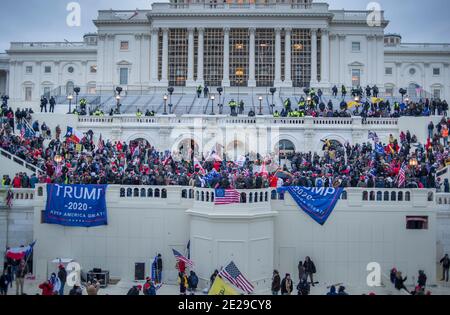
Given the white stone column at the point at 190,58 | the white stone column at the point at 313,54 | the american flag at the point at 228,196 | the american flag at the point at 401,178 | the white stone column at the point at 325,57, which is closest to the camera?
the american flag at the point at 228,196

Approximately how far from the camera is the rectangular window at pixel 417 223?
1069 inches

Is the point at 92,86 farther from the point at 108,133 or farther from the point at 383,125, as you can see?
the point at 383,125

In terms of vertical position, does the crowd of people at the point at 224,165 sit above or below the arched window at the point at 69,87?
below

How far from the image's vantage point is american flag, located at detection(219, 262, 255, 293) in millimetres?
22425

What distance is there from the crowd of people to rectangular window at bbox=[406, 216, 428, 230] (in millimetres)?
1476

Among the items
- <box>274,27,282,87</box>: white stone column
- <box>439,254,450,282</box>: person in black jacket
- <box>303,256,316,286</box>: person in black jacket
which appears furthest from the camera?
<box>274,27,282,87</box>: white stone column

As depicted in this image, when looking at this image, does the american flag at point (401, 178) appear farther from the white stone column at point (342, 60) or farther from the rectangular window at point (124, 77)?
the rectangular window at point (124, 77)

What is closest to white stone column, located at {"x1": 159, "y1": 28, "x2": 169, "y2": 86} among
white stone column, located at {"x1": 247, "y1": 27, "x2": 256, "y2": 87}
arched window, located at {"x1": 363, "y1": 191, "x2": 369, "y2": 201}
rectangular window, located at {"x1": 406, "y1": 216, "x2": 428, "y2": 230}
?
white stone column, located at {"x1": 247, "y1": 27, "x2": 256, "y2": 87}

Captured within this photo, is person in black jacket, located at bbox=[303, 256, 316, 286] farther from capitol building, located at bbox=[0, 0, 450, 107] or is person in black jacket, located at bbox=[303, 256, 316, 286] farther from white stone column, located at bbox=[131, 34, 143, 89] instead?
white stone column, located at bbox=[131, 34, 143, 89]

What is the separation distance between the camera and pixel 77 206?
27.5 m

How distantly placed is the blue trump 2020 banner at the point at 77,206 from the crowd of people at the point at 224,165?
32.5 inches

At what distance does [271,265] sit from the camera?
26.4 metres

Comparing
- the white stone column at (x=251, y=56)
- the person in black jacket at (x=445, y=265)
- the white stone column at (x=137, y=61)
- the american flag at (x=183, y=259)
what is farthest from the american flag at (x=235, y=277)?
the white stone column at (x=137, y=61)
